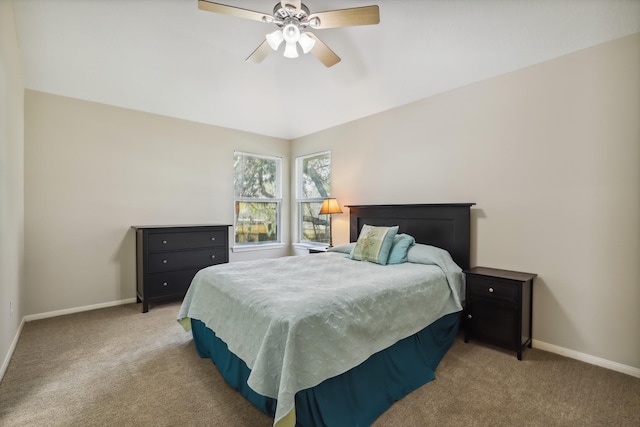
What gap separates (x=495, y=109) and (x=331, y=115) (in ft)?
7.12

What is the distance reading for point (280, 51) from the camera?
3.30m

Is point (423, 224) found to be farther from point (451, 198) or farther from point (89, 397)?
point (89, 397)

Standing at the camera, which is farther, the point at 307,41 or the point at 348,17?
the point at 307,41

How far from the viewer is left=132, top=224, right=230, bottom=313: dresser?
345 centimetres

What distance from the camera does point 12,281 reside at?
2.50 m

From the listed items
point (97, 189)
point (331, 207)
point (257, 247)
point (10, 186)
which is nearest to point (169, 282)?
point (97, 189)

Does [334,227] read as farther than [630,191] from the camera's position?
Yes

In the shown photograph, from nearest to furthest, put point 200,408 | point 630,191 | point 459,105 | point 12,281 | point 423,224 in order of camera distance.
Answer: point 200,408 → point 630,191 → point 12,281 → point 459,105 → point 423,224

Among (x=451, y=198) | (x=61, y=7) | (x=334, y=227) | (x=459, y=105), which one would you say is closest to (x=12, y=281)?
(x=61, y=7)

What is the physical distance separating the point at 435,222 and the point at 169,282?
3237 mm

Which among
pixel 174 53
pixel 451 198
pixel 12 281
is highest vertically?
pixel 174 53

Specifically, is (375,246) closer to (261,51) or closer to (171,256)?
(261,51)

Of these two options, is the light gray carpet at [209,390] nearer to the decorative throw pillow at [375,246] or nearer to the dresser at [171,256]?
the dresser at [171,256]

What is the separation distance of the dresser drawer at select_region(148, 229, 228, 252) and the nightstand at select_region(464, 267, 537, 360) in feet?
9.93
